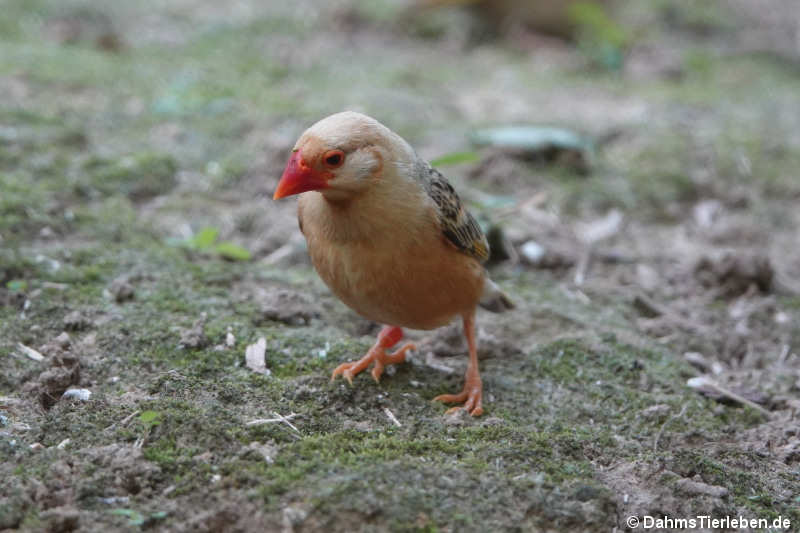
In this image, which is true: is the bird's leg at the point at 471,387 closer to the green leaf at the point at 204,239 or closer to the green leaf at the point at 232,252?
the green leaf at the point at 232,252

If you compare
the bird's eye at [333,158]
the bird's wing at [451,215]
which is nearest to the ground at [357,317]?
the bird's wing at [451,215]

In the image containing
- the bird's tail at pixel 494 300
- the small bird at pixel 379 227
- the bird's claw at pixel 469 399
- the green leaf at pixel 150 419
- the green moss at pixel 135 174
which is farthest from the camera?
the green moss at pixel 135 174

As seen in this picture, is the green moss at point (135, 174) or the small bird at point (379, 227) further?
the green moss at point (135, 174)

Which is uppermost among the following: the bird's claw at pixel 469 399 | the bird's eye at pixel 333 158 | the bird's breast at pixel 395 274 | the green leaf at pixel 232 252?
the bird's eye at pixel 333 158

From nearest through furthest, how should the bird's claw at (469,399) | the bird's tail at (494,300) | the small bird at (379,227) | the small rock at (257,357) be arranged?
the small bird at (379,227), the bird's claw at (469,399), the small rock at (257,357), the bird's tail at (494,300)

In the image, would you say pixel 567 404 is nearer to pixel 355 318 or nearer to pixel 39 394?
pixel 355 318

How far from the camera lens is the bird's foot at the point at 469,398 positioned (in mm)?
3893

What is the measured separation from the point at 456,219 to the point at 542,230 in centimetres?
230

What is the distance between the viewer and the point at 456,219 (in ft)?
13.3

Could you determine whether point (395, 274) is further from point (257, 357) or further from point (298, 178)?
point (257, 357)

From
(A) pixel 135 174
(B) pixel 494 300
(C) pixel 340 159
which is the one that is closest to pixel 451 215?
(C) pixel 340 159

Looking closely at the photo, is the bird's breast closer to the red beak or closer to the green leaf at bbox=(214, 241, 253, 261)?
the red beak

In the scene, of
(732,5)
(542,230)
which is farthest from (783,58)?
(542,230)

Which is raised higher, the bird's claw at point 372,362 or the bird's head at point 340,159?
the bird's head at point 340,159
